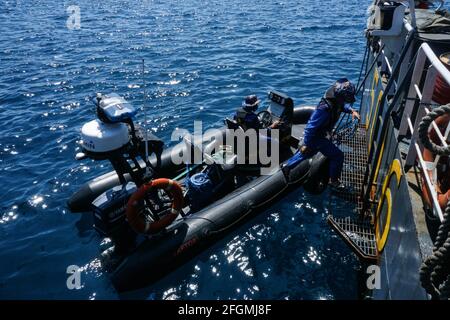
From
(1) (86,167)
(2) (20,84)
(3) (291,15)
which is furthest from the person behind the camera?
(3) (291,15)

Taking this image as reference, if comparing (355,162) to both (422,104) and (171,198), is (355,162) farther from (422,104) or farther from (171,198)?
(171,198)

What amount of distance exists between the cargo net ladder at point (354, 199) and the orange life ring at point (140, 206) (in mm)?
2537

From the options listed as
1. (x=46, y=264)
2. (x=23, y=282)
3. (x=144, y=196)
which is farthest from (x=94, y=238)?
(x=144, y=196)

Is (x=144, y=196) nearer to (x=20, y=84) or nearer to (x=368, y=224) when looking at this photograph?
(x=368, y=224)

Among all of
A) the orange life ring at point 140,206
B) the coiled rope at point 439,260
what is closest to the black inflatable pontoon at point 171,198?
the orange life ring at point 140,206

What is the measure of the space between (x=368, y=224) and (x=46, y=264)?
5521 millimetres

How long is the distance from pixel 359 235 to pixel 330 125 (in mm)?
2115

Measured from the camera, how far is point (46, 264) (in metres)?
6.07

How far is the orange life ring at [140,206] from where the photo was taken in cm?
524

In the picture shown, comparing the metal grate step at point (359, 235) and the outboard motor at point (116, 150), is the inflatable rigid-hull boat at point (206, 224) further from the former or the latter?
the metal grate step at point (359, 235)

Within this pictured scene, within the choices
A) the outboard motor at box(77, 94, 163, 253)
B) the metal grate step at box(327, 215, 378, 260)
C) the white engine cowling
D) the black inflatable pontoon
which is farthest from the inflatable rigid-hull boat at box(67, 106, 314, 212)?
the metal grate step at box(327, 215, 378, 260)

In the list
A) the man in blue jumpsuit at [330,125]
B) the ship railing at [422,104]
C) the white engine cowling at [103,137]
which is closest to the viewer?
the ship railing at [422,104]

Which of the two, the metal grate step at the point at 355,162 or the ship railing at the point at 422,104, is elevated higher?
the ship railing at the point at 422,104

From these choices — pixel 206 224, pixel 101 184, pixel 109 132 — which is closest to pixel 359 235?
pixel 206 224
